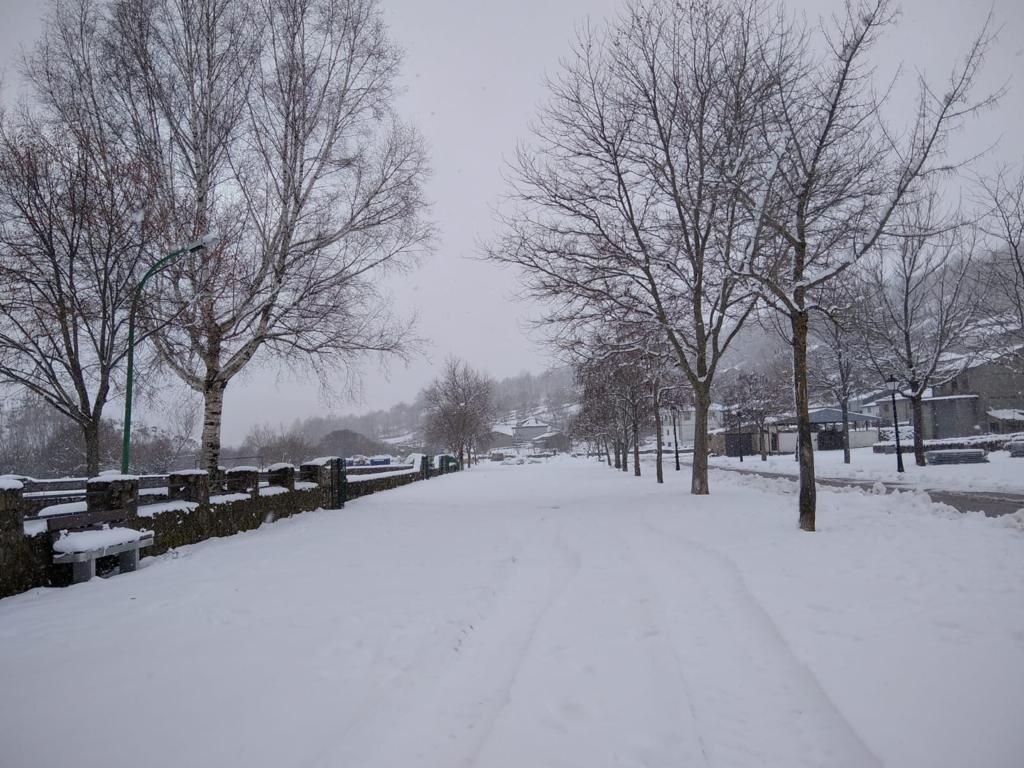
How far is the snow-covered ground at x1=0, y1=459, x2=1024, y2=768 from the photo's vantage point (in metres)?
2.73

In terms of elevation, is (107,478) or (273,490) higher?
(107,478)

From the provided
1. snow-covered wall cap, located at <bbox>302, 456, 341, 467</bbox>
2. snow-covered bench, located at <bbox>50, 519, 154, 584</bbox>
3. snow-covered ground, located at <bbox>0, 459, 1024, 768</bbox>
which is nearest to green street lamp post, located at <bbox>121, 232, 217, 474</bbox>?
snow-covered bench, located at <bbox>50, 519, 154, 584</bbox>

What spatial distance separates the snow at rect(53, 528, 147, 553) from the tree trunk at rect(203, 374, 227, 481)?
261 inches

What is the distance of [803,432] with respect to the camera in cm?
891

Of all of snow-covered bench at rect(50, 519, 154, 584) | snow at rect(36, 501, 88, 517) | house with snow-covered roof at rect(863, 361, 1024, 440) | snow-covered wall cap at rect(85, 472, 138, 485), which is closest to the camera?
snow-covered bench at rect(50, 519, 154, 584)

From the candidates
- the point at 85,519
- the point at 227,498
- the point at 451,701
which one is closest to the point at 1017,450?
the point at 451,701

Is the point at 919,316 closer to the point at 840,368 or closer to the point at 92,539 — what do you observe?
A: the point at 840,368

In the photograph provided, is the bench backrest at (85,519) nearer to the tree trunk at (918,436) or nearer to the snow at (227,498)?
the snow at (227,498)

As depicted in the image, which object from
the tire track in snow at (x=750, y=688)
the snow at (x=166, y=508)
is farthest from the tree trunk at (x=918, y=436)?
the snow at (x=166, y=508)

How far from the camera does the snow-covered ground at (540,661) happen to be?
273 centimetres

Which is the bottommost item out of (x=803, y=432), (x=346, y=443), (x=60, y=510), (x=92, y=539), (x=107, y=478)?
(x=346, y=443)

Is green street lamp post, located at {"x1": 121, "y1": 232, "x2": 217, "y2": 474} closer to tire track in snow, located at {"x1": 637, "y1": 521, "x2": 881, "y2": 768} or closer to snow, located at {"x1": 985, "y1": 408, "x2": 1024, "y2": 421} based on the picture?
tire track in snow, located at {"x1": 637, "y1": 521, "x2": 881, "y2": 768}

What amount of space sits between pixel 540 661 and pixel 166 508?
24.1ft

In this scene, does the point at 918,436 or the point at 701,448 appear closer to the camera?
the point at 701,448
